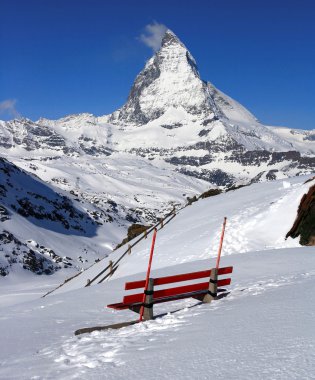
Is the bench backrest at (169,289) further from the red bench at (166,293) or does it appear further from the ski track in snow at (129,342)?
the ski track in snow at (129,342)

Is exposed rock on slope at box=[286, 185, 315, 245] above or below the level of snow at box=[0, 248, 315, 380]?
above

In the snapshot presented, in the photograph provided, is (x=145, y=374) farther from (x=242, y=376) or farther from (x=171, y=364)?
(x=242, y=376)

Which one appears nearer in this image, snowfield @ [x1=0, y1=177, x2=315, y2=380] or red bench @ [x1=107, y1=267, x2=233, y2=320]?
snowfield @ [x1=0, y1=177, x2=315, y2=380]

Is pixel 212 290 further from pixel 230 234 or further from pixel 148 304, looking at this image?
pixel 230 234

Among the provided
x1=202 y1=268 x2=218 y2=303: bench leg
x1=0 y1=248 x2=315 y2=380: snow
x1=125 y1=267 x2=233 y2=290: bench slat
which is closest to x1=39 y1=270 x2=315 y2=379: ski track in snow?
x1=0 y1=248 x2=315 y2=380: snow

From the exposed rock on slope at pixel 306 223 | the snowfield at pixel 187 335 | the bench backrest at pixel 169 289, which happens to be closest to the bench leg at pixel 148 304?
the bench backrest at pixel 169 289

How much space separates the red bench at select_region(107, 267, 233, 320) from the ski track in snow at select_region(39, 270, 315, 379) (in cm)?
29

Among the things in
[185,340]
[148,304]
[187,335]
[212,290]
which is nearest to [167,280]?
[148,304]

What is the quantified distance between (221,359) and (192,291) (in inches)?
194

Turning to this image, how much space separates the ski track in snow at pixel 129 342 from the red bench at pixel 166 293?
0.29 metres

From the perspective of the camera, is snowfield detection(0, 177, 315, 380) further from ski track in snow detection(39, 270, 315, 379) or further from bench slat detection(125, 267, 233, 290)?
bench slat detection(125, 267, 233, 290)

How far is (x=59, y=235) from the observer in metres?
62.2

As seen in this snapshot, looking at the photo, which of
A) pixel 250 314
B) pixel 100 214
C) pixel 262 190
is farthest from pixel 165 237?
pixel 100 214

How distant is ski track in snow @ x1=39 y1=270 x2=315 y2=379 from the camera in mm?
6766
